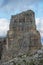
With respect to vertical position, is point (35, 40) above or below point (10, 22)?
below

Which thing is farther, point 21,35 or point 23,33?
point 23,33

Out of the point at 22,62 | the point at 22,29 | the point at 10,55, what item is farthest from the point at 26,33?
the point at 22,62

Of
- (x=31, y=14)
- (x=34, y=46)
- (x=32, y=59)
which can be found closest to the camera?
(x=32, y=59)

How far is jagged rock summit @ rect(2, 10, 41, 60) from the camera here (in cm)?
10019

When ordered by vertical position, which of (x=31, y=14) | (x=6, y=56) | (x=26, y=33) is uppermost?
(x=31, y=14)

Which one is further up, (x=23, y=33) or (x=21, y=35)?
(x=23, y=33)

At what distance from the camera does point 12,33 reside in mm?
106688

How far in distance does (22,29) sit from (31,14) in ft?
21.5

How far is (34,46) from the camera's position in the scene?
322 ft

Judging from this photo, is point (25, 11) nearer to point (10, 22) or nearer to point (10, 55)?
point (10, 22)

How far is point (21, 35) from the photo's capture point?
103438 mm

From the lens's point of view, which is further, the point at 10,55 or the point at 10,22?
the point at 10,22

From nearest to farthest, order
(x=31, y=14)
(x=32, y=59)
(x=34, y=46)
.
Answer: (x=32, y=59)
(x=34, y=46)
(x=31, y=14)

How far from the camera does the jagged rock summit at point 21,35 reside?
329ft
